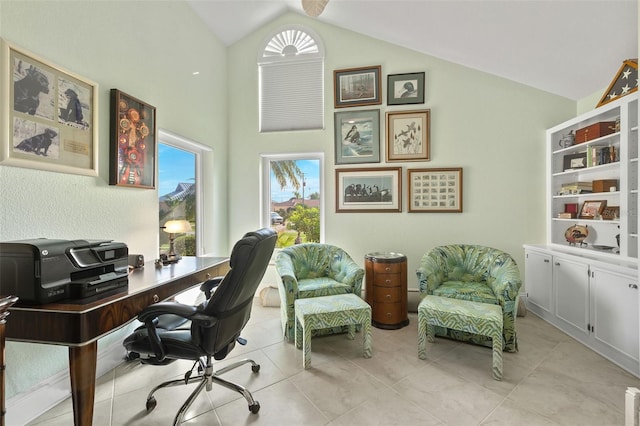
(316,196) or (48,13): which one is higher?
(48,13)

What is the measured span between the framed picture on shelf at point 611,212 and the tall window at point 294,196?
3097 millimetres

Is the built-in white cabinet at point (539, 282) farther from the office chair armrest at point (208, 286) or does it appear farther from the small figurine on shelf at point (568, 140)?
the office chair armrest at point (208, 286)

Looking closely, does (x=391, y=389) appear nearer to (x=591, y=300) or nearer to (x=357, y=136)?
(x=591, y=300)

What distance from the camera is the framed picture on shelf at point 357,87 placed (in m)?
3.81

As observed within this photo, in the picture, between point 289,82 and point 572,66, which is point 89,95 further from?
point 572,66


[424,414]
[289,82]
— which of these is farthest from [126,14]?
[424,414]

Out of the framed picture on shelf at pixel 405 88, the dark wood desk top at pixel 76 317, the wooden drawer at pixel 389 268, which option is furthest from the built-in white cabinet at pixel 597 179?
the dark wood desk top at pixel 76 317

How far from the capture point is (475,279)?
9.79 feet

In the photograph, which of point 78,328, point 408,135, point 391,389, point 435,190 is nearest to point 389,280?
point 391,389

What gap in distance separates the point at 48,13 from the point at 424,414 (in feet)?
11.5

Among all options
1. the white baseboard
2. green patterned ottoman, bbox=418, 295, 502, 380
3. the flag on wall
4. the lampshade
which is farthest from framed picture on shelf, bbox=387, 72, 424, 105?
the white baseboard

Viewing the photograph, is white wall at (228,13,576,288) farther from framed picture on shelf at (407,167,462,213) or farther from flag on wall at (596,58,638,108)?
flag on wall at (596,58,638,108)

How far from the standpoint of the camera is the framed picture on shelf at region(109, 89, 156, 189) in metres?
2.24

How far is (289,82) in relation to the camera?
4031mm
